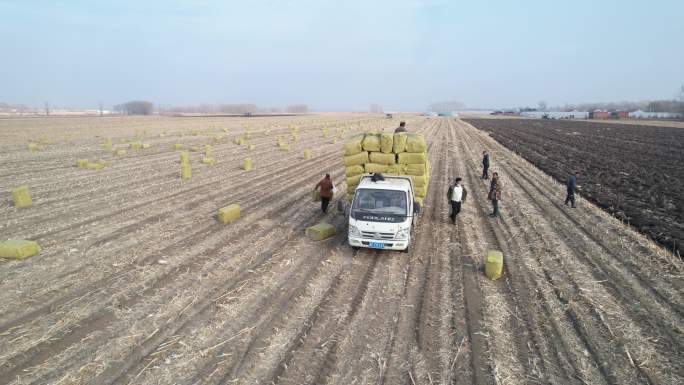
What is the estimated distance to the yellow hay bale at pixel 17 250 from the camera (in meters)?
9.88

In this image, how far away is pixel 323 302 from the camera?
27.0ft

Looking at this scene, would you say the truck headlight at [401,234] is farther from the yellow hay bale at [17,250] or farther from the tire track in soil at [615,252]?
the yellow hay bale at [17,250]

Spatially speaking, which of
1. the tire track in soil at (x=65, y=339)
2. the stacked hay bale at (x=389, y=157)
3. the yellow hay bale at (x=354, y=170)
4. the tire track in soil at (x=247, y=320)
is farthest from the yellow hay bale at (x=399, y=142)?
the tire track in soil at (x=65, y=339)

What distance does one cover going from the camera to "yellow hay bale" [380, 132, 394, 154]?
12977 millimetres

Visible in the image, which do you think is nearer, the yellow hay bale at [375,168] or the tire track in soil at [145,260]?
the tire track in soil at [145,260]

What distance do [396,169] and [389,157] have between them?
0.51m

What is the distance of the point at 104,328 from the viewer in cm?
711

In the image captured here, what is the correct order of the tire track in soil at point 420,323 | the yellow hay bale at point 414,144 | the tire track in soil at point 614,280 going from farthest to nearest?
the yellow hay bale at point 414,144 < the tire track in soil at point 614,280 < the tire track in soil at point 420,323

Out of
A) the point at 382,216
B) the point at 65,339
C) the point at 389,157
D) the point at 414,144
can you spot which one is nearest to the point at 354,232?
the point at 382,216

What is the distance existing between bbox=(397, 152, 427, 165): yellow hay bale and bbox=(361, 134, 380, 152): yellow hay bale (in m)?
0.88

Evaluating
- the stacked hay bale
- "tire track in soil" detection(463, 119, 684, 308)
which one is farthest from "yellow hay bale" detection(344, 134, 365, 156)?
"tire track in soil" detection(463, 119, 684, 308)

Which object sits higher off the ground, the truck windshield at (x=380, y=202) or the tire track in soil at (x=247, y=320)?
the truck windshield at (x=380, y=202)

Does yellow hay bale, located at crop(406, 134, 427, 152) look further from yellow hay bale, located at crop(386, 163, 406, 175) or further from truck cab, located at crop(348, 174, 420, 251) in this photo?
truck cab, located at crop(348, 174, 420, 251)

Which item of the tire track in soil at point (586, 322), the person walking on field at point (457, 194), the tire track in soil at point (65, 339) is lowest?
the tire track in soil at point (586, 322)
